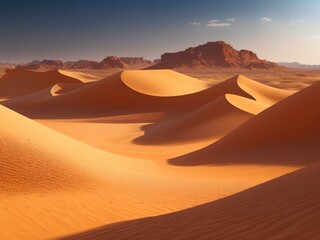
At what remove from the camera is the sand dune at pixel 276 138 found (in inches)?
468

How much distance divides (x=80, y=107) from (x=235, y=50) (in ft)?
451

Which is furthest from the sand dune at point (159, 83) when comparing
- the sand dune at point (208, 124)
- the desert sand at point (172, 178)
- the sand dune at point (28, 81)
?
the sand dune at point (28, 81)

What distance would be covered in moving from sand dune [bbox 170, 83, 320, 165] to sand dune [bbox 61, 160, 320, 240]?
628 centimetres

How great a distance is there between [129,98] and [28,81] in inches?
1249

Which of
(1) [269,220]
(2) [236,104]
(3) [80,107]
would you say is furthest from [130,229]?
(3) [80,107]

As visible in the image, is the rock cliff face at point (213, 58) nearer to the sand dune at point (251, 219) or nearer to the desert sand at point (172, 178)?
the desert sand at point (172, 178)

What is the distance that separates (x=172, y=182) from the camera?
9461 millimetres

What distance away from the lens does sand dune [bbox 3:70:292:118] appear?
104ft

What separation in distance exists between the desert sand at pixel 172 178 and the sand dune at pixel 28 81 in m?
39.5

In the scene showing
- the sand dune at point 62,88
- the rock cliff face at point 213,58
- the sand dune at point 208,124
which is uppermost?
the rock cliff face at point 213,58

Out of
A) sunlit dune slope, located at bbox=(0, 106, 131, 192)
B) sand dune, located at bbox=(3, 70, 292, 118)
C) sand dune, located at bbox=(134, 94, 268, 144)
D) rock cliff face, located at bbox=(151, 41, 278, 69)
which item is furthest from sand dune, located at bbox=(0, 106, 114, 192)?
rock cliff face, located at bbox=(151, 41, 278, 69)

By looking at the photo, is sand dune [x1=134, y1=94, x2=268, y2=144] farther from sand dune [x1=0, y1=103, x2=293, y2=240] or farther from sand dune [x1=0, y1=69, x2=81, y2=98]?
sand dune [x1=0, y1=69, x2=81, y2=98]

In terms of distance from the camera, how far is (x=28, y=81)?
60719mm

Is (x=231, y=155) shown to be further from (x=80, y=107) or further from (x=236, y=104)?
(x=80, y=107)
